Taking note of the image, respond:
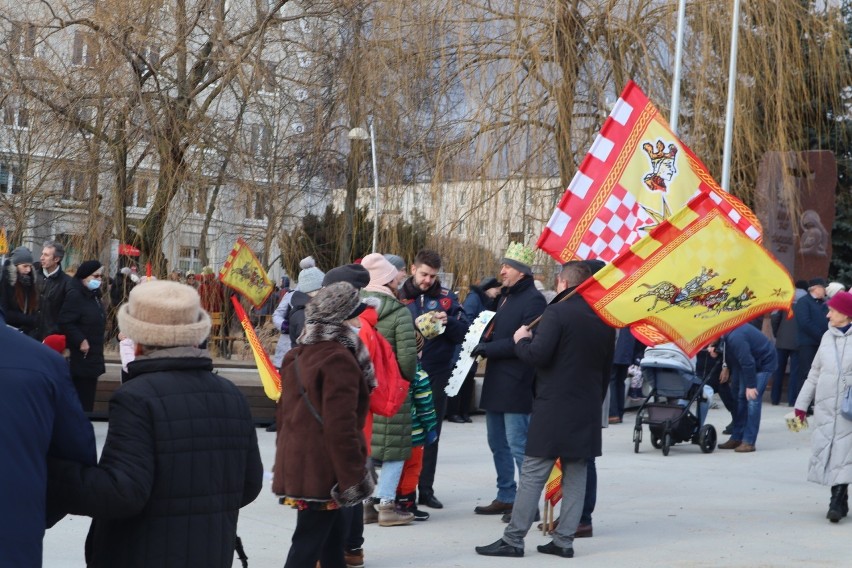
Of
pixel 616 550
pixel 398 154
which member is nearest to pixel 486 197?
pixel 398 154

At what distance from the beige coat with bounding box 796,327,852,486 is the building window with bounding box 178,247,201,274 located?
10999 mm

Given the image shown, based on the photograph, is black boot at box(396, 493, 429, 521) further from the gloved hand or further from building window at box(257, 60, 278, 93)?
building window at box(257, 60, 278, 93)

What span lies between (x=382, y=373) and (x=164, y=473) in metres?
3.24

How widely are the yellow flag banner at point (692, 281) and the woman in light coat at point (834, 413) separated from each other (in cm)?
134

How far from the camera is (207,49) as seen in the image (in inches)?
701

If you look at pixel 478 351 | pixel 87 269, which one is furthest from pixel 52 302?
pixel 478 351

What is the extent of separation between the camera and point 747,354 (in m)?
13.0

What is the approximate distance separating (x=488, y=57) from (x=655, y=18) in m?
2.45

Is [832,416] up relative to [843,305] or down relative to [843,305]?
down

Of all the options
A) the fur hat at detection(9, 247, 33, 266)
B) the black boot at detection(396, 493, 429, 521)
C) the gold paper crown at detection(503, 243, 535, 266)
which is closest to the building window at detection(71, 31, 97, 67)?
the fur hat at detection(9, 247, 33, 266)

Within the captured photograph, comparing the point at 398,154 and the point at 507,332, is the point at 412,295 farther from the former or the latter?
the point at 398,154

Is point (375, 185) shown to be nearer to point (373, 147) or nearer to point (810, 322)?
point (373, 147)

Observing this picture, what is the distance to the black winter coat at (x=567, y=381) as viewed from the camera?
745 cm

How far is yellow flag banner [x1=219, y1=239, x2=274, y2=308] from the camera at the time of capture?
16406 mm
